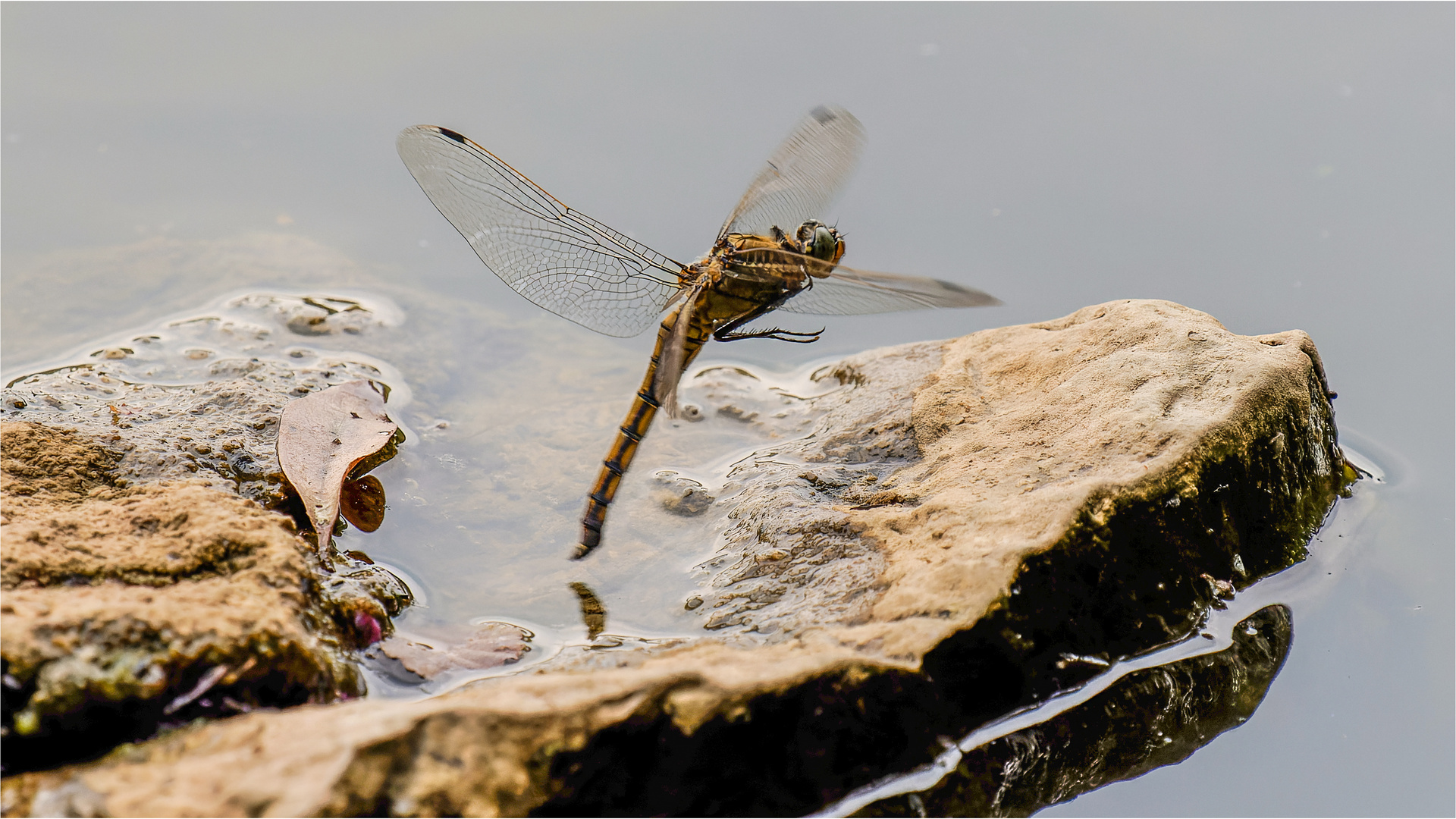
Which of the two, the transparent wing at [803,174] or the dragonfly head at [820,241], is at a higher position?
the transparent wing at [803,174]

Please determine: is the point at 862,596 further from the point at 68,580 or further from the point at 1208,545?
the point at 68,580

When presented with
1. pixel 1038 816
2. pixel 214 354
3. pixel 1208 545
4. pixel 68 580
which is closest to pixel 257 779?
pixel 68 580

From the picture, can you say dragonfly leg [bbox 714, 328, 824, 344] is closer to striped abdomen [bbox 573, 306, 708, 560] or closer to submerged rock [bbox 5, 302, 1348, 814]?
striped abdomen [bbox 573, 306, 708, 560]

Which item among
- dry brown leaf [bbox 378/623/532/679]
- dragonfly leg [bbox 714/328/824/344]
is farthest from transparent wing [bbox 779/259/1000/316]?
dry brown leaf [bbox 378/623/532/679]

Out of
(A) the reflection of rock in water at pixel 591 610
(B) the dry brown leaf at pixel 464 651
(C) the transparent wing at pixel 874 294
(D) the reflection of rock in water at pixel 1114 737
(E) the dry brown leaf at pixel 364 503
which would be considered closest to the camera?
(D) the reflection of rock in water at pixel 1114 737

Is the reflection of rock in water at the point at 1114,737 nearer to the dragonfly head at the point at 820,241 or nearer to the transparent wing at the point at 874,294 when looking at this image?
the transparent wing at the point at 874,294

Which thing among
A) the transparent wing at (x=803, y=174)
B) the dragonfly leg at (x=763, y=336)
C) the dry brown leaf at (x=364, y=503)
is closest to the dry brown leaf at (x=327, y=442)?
the dry brown leaf at (x=364, y=503)
